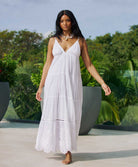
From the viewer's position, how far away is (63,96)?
4.34 metres

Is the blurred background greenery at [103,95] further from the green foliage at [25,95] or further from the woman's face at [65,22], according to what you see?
the woman's face at [65,22]

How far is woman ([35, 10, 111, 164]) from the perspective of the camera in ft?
14.1

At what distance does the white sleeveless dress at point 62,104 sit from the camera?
4.31 metres

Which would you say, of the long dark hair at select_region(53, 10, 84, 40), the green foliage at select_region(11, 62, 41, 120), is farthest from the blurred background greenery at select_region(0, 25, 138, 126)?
the long dark hair at select_region(53, 10, 84, 40)

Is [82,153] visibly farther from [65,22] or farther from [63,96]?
[65,22]

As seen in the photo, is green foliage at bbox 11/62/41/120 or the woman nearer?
the woman

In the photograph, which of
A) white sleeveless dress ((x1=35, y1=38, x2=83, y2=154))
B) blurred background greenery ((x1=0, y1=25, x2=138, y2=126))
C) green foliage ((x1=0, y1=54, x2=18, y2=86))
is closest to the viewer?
white sleeveless dress ((x1=35, y1=38, x2=83, y2=154))

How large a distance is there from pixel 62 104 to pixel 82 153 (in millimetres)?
1083

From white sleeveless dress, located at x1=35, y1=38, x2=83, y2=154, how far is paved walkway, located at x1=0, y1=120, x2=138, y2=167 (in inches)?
9.5

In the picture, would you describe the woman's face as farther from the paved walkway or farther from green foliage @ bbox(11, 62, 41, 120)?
green foliage @ bbox(11, 62, 41, 120)

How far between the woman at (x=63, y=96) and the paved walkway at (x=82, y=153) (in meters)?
0.23

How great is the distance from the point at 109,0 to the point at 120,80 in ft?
126

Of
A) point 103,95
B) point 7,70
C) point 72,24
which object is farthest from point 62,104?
point 7,70

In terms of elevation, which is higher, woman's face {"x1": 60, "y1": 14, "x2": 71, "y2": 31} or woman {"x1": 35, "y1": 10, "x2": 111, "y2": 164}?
woman's face {"x1": 60, "y1": 14, "x2": 71, "y2": 31}
